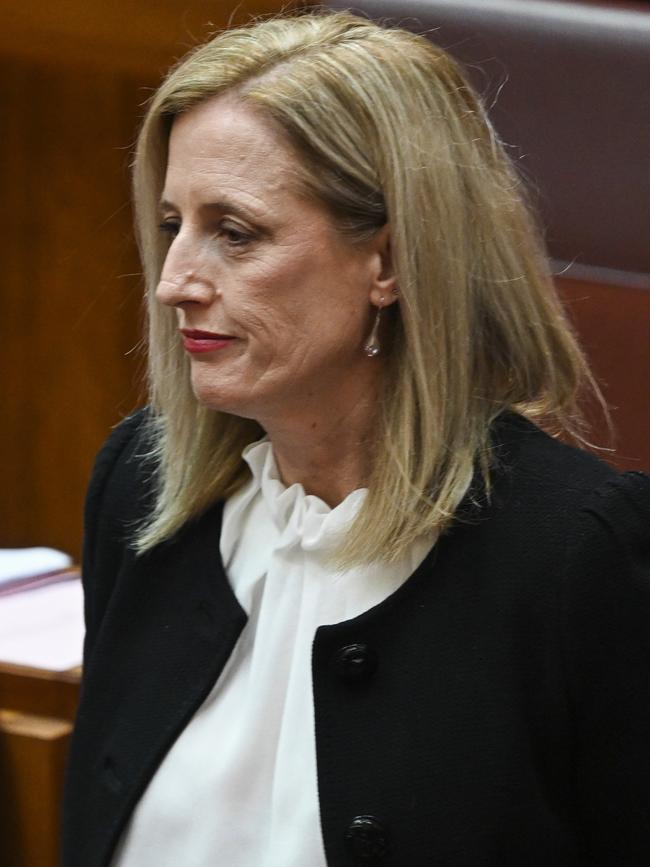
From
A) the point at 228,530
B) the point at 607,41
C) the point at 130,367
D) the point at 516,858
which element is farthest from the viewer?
the point at 130,367

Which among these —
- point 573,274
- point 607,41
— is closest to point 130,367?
point 573,274

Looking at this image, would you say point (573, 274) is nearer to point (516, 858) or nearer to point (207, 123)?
point (207, 123)

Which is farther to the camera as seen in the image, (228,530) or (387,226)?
(228,530)

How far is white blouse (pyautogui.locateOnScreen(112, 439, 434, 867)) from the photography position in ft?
4.24

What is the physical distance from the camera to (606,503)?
1.24 meters

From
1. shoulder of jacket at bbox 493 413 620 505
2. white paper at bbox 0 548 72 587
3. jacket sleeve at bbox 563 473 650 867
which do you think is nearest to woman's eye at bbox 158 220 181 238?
shoulder of jacket at bbox 493 413 620 505

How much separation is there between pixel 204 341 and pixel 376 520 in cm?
22

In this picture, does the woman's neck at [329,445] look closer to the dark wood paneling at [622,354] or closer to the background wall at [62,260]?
the dark wood paneling at [622,354]

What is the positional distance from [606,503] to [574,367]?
0.21 m

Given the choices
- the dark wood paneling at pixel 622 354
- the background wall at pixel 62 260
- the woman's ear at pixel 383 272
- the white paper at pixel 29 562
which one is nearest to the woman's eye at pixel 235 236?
the woman's ear at pixel 383 272

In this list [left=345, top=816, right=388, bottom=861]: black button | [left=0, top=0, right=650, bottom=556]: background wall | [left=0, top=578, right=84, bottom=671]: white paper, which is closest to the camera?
[left=345, top=816, right=388, bottom=861]: black button

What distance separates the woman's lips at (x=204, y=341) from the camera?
130cm

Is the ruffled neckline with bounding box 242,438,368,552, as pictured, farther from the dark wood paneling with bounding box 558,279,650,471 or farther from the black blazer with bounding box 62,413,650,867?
the dark wood paneling with bounding box 558,279,650,471

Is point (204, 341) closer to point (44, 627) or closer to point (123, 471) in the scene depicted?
point (123, 471)
